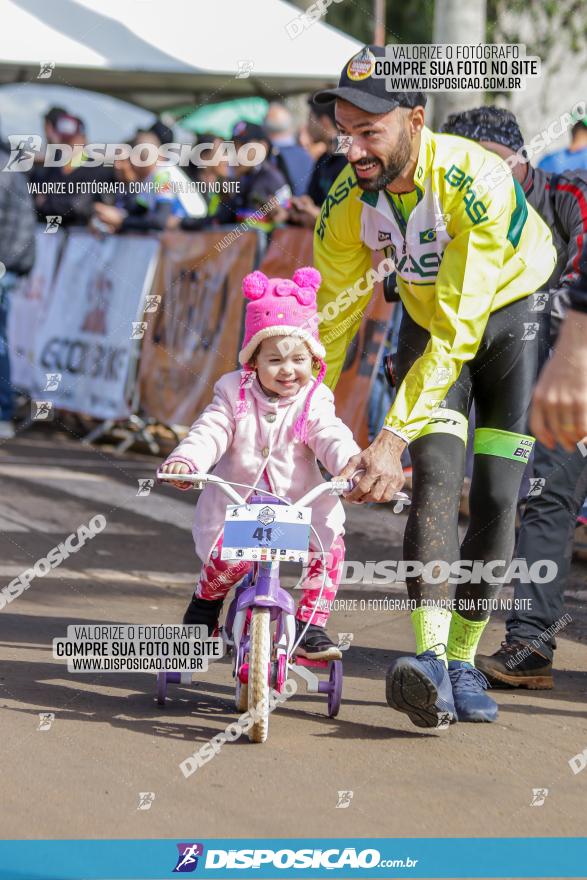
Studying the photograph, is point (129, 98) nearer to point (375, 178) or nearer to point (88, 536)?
point (88, 536)

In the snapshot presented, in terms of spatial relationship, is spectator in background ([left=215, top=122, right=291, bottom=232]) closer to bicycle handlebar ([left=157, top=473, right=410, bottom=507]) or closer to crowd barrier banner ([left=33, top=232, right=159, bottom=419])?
crowd barrier banner ([left=33, top=232, right=159, bottom=419])

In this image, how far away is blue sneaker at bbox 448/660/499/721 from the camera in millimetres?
5223

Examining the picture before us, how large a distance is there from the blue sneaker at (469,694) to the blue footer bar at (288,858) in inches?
52.3

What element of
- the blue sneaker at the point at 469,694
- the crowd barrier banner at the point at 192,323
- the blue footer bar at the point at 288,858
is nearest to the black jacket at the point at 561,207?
the blue sneaker at the point at 469,694

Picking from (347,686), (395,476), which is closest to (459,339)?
(395,476)

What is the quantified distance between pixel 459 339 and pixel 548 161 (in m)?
6.80

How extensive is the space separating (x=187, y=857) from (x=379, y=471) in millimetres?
1486

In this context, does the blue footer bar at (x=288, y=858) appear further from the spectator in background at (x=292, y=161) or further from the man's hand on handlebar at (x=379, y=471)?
the spectator in background at (x=292, y=161)

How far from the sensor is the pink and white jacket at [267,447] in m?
5.24

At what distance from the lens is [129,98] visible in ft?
59.6

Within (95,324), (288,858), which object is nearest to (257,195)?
(95,324)

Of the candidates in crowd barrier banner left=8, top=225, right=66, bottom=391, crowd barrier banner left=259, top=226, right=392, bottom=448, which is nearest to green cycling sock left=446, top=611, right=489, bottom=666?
crowd barrier banner left=259, top=226, right=392, bottom=448

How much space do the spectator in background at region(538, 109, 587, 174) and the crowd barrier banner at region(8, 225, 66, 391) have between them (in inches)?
225

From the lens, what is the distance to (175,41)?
1586cm
